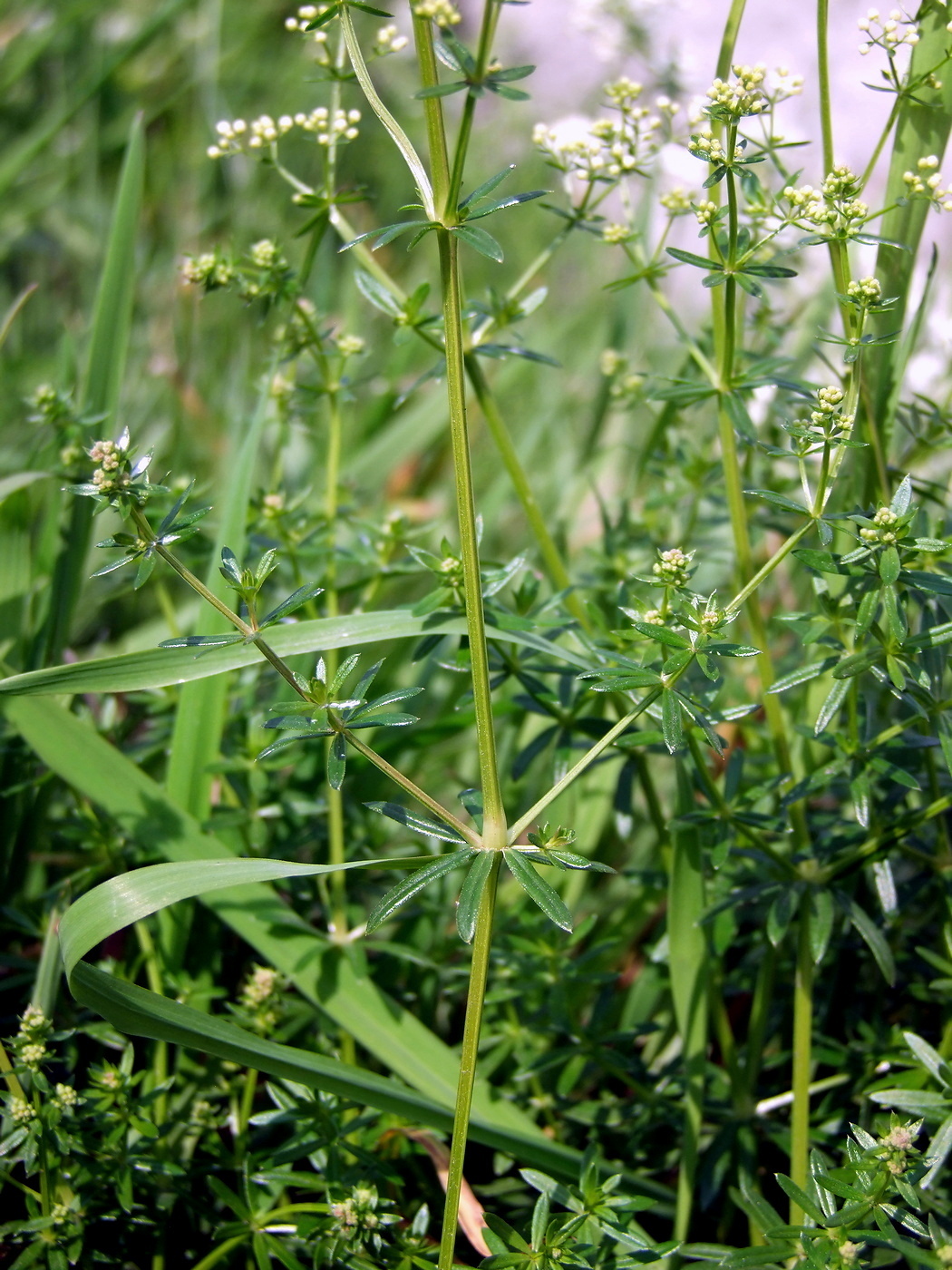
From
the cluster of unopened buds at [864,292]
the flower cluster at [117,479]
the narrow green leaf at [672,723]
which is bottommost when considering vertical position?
the narrow green leaf at [672,723]

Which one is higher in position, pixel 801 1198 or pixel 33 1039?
pixel 33 1039

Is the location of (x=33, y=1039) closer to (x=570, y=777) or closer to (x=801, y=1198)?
(x=570, y=777)

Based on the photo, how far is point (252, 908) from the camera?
1.22m

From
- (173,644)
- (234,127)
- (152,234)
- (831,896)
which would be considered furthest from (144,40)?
(831,896)

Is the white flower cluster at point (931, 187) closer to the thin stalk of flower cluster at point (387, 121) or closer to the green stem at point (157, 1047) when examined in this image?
the thin stalk of flower cluster at point (387, 121)

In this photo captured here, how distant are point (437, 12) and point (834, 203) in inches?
15.2

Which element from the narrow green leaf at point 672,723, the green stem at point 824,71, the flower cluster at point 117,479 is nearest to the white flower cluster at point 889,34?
the green stem at point 824,71

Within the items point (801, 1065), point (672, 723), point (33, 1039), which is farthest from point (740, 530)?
point (33, 1039)

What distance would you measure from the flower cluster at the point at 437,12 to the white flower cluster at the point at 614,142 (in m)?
0.23

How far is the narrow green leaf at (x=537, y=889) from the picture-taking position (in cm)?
86

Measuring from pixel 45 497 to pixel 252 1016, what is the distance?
109 cm

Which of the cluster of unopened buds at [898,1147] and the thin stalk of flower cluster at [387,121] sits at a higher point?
the thin stalk of flower cluster at [387,121]

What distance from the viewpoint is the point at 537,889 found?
0.88 meters

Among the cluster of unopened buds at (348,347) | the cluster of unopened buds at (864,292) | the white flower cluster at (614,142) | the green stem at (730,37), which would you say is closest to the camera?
the cluster of unopened buds at (864,292)
